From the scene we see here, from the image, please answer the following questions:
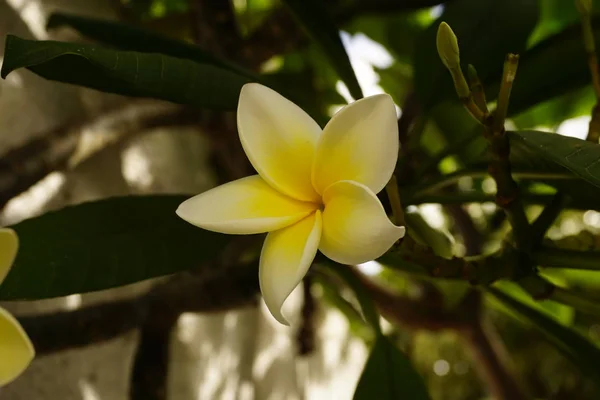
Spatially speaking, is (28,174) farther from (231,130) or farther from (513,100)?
(513,100)

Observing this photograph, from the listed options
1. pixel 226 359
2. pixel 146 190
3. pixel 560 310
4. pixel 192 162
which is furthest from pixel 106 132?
pixel 560 310

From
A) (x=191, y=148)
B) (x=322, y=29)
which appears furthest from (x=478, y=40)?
(x=191, y=148)

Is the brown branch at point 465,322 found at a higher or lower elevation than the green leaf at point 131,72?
lower

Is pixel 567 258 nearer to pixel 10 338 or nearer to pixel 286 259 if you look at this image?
pixel 286 259

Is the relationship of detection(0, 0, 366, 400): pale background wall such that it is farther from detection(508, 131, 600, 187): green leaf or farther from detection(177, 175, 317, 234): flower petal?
detection(508, 131, 600, 187): green leaf

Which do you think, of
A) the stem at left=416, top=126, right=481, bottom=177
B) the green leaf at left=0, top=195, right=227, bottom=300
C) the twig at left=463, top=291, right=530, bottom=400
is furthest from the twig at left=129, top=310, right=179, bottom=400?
the twig at left=463, top=291, right=530, bottom=400

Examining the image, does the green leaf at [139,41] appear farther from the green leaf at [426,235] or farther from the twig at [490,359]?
the twig at [490,359]

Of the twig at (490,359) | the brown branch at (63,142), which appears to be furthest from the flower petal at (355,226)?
the twig at (490,359)
